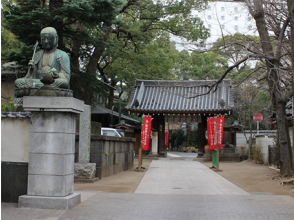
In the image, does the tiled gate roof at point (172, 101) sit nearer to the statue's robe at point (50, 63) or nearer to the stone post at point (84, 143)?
the stone post at point (84, 143)

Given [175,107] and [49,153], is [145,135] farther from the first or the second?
[49,153]

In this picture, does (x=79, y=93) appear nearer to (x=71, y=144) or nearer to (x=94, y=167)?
(x=94, y=167)

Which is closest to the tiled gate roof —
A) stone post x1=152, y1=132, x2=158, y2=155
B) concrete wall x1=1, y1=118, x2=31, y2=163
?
stone post x1=152, y1=132, x2=158, y2=155

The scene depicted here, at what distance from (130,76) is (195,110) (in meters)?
8.26

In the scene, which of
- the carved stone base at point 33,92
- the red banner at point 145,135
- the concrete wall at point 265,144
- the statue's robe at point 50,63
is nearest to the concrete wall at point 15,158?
the carved stone base at point 33,92

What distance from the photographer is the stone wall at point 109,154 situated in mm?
11219

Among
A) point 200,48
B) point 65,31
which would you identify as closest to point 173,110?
point 65,31

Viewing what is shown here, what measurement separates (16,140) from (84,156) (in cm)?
441

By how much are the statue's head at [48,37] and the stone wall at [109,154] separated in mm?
4700

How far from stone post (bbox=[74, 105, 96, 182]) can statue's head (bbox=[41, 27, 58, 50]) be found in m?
3.78

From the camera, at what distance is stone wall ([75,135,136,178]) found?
1122 centimetres

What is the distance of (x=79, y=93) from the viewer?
16578mm

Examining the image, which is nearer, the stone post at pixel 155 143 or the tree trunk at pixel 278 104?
the tree trunk at pixel 278 104

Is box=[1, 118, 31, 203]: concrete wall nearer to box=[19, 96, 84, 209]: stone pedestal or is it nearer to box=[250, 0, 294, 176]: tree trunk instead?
box=[19, 96, 84, 209]: stone pedestal
